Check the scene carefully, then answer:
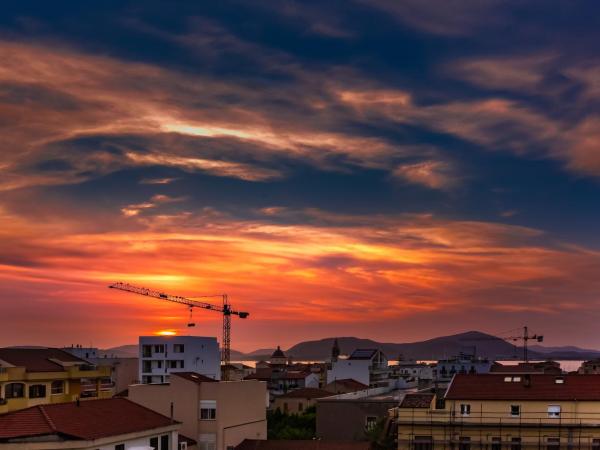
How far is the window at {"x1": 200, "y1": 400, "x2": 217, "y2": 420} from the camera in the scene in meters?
55.6

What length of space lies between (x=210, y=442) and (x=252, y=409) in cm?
634

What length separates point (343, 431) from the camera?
71562 millimetres

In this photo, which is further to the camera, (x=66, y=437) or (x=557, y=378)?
(x=557, y=378)

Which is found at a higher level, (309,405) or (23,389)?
(23,389)

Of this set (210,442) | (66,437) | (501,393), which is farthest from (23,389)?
(501,393)

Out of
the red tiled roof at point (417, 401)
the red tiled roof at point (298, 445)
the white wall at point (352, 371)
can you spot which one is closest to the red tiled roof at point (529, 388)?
the red tiled roof at point (417, 401)

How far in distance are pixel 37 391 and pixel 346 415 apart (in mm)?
27479

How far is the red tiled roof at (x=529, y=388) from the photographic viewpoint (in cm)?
5647

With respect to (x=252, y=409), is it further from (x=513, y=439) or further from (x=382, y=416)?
(x=513, y=439)

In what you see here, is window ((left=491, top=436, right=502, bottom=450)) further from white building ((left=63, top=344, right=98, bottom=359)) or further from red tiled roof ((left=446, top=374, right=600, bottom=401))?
white building ((left=63, top=344, right=98, bottom=359))

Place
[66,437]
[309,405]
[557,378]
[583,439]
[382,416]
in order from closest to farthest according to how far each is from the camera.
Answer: [66,437]
[583,439]
[557,378]
[382,416]
[309,405]

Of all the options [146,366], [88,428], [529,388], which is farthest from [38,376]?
[146,366]

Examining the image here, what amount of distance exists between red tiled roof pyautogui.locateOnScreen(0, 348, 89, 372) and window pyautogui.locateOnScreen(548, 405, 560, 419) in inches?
1423

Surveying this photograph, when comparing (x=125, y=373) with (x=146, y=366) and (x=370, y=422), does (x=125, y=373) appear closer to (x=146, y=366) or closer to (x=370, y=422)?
(x=146, y=366)
